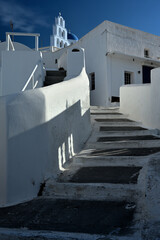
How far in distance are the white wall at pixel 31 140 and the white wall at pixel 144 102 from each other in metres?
2.98

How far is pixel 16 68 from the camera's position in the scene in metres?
10.7

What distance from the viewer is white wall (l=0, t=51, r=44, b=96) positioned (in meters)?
10.6

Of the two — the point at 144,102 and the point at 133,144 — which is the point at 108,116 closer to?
the point at 144,102

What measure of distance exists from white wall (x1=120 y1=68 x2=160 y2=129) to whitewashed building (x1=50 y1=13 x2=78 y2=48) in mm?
28910

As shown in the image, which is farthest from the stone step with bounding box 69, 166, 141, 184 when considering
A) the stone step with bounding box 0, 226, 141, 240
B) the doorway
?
the doorway

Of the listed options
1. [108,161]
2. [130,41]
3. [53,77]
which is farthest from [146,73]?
[108,161]

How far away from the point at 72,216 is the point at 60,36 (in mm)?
37258

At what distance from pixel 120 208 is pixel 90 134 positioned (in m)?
3.22

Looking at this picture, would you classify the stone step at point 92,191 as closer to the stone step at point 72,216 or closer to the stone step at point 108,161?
the stone step at point 72,216

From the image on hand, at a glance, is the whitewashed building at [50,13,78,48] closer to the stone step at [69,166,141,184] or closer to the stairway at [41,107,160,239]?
the stairway at [41,107,160,239]

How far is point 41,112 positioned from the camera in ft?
10.5

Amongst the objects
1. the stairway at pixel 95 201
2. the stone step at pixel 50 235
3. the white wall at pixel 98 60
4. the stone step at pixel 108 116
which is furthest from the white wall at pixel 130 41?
the stone step at pixel 50 235

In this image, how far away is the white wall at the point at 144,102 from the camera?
612 centimetres

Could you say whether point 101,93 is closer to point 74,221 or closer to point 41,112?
point 41,112
